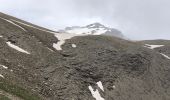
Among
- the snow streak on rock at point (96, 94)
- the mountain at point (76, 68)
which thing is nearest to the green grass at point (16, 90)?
the mountain at point (76, 68)

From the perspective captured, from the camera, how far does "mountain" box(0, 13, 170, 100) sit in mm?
51531

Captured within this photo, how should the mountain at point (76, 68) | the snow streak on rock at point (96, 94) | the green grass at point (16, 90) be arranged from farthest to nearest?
the snow streak on rock at point (96, 94) < the mountain at point (76, 68) < the green grass at point (16, 90)

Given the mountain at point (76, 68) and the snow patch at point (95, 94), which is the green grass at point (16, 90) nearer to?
the mountain at point (76, 68)

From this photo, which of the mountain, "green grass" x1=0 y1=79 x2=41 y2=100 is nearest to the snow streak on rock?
the mountain

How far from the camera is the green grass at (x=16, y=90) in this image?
132ft

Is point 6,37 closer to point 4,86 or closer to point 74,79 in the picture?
point 74,79

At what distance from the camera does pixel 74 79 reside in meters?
60.5

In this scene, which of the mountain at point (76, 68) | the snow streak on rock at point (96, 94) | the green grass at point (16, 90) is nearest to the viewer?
the green grass at point (16, 90)

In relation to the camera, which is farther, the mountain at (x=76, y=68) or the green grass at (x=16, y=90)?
the mountain at (x=76, y=68)

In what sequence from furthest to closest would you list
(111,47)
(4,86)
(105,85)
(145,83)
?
(111,47)
(145,83)
(105,85)
(4,86)

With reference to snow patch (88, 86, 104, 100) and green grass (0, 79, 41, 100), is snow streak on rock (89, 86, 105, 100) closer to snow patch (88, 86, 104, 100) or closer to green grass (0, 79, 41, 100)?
snow patch (88, 86, 104, 100)

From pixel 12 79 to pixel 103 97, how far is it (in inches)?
774

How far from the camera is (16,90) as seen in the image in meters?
41.9

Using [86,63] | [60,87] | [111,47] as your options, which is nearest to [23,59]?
[60,87]
